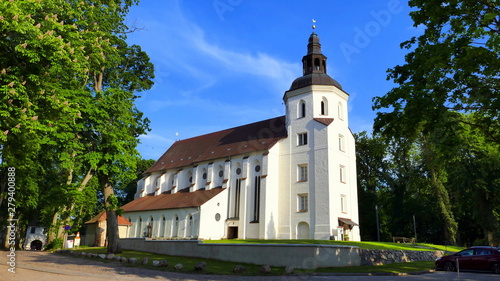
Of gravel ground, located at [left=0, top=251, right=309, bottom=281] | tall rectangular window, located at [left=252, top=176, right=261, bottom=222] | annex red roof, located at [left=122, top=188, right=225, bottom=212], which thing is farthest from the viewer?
annex red roof, located at [left=122, top=188, right=225, bottom=212]

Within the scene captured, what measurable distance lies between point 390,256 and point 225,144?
25870 millimetres

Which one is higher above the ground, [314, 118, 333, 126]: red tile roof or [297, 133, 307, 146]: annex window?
[314, 118, 333, 126]: red tile roof

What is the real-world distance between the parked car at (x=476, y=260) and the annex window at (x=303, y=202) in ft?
53.4

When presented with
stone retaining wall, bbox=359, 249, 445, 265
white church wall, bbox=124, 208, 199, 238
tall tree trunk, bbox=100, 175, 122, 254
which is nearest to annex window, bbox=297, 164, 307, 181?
white church wall, bbox=124, 208, 199, 238

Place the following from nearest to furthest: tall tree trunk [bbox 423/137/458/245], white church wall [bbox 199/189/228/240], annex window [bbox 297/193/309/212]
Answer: annex window [bbox 297/193/309/212], white church wall [bbox 199/189/228/240], tall tree trunk [bbox 423/137/458/245]

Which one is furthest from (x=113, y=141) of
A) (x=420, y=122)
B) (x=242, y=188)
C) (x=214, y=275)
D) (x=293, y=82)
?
(x=293, y=82)

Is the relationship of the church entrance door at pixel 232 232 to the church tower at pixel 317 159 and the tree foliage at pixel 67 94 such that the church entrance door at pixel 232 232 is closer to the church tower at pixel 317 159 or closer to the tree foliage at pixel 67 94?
the church tower at pixel 317 159

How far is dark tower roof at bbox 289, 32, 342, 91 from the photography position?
3747 cm

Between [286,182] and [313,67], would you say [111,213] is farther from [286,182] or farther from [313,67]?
[313,67]

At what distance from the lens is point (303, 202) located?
34844mm

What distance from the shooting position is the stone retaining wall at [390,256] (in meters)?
20.5

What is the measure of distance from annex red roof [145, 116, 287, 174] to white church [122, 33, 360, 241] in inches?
7.0

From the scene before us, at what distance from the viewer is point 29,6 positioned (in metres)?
12.0

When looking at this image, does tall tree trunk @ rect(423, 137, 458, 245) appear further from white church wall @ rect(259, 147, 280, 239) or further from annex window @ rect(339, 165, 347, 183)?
white church wall @ rect(259, 147, 280, 239)
